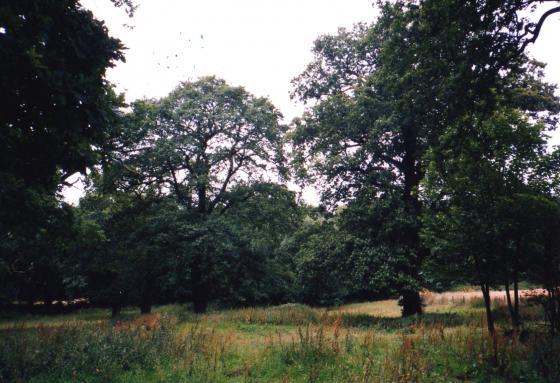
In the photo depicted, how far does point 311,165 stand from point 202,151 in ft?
25.4

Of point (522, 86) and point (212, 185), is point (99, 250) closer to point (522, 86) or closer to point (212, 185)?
point (212, 185)

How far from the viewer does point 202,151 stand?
82.1ft

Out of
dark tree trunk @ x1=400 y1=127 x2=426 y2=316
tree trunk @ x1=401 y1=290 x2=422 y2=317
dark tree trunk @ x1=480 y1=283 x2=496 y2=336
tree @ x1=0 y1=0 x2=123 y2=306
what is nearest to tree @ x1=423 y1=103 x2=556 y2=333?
dark tree trunk @ x1=480 y1=283 x2=496 y2=336

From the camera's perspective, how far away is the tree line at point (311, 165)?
30.0 feet

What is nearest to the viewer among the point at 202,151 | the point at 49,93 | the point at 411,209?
the point at 49,93

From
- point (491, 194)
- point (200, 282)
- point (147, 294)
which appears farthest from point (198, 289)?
point (491, 194)

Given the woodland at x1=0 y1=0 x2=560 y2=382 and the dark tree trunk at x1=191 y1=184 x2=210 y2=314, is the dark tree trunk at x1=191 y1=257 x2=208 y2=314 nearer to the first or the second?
the dark tree trunk at x1=191 y1=184 x2=210 y2=314

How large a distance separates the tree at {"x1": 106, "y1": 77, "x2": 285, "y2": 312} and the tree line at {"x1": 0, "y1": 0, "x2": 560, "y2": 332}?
0.44 ft

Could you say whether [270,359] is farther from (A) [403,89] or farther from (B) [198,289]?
(B) [198,289]

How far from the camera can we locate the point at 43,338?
33.3 ft

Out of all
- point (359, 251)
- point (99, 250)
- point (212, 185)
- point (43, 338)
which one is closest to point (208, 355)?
point (43, 338)

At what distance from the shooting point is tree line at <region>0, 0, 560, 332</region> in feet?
30.0

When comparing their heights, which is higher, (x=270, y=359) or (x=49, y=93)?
(x=49, y=93)

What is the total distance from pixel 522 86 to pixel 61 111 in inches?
783
